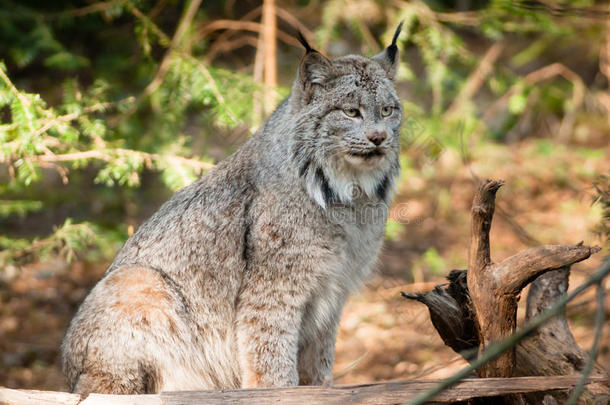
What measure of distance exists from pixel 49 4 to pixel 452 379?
25.1 feet

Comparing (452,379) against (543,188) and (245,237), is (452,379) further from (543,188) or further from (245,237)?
(543,188)

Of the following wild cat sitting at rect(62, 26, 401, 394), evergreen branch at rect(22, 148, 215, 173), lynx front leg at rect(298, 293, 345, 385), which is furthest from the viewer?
evergreen branch at rect(22, 148, 215, 173)

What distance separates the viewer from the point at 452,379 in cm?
224

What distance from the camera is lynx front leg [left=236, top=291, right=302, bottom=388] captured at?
13.0 ft

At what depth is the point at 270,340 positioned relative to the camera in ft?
13.0

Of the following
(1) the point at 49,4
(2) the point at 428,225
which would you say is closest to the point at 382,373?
(2) the point at 428,225

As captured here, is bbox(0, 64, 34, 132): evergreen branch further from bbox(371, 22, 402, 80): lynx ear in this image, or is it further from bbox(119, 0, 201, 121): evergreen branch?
bbox(371, 22, 402, 80): lynx ear

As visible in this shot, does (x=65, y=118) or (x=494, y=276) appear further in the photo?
(x=65, y=118)

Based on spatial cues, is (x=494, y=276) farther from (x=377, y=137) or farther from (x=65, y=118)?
(x=65, y=118)

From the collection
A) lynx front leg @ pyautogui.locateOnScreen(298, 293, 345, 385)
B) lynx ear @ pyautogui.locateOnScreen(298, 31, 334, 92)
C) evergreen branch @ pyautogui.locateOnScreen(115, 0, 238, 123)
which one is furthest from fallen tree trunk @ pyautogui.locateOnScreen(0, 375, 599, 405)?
evergreen branch @ pyautogui.locateOnScreen(115, 0, 238, 123)

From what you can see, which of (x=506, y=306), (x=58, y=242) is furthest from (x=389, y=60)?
(x=58, y=242)

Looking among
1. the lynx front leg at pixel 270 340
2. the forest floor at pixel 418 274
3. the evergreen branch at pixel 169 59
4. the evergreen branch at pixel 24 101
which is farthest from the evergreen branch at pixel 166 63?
the lynx front leg at pixel 270 340

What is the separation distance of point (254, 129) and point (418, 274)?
2.99 metres

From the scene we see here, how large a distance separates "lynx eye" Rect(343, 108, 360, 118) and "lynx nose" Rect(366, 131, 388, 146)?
205mm
